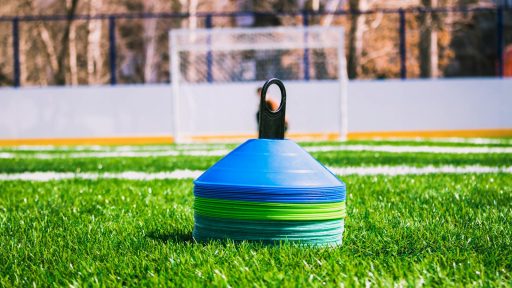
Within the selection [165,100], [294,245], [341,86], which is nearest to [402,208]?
[294,245]

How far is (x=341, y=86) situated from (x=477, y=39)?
25363 millimetres

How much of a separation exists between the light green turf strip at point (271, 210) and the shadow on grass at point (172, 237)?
37 cm

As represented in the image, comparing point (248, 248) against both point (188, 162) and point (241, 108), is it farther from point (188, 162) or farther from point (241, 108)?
point (241, 108)

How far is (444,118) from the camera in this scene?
18609mm

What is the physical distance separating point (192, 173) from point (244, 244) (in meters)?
4.21

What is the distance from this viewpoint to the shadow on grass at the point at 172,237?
324 centimetres

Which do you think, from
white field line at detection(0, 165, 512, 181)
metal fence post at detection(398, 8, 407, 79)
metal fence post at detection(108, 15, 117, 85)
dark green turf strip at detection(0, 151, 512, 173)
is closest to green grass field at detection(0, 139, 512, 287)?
white field line at detection(0, 165, 512, 181)

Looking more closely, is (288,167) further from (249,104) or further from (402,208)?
(249,104)

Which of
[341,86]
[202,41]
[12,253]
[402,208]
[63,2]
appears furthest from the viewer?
[63,2]

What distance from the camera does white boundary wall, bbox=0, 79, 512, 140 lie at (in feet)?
59.2

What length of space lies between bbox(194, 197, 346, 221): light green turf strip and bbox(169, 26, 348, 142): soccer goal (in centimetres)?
1448

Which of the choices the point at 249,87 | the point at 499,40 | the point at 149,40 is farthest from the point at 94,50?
the point at 499,40

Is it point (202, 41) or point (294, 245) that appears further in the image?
point (202, 41)

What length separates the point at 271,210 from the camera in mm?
2770
